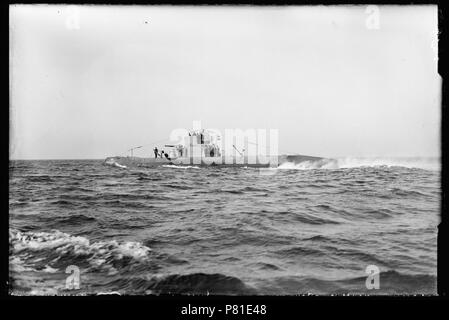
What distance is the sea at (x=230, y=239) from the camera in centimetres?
518

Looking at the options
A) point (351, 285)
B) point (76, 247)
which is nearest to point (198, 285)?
point (351, 285)

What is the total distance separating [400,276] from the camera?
529 cm

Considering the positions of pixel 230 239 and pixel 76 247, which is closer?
pixel 76 247

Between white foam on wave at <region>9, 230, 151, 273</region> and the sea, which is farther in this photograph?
white foam on wave at <region>9, 230, 151, 273</region>

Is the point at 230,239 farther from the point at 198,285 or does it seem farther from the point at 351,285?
the point at 351,285

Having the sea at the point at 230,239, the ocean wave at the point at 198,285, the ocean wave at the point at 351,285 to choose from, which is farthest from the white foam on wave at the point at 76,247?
the ocean wave at the point at 351,285

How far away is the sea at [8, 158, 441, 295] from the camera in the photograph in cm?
518

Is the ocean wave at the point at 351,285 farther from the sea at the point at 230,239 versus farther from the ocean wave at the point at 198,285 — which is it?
the ocean wave at the point at 198,285

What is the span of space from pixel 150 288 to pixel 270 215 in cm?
360

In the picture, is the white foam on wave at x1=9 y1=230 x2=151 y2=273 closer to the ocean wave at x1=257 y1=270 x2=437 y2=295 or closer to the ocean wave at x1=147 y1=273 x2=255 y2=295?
the ocean wave at x1=147 y1=273 x2=255 y2=295

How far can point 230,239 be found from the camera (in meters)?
6.38

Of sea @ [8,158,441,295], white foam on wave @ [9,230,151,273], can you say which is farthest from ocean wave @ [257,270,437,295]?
white foam on wave @ [9,230,151,273]
